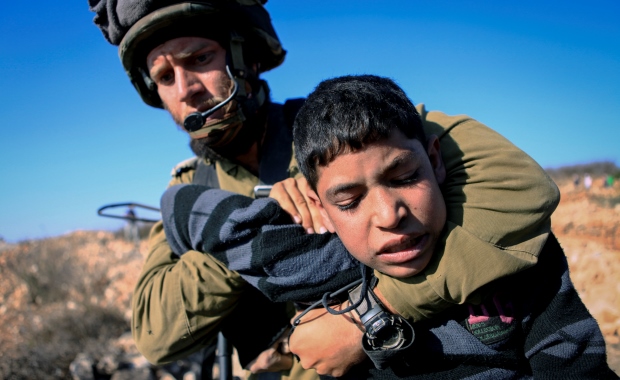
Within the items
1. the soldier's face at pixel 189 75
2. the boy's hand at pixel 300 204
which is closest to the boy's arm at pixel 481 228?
the boy's hand at pixel 300 204

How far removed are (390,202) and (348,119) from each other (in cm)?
27

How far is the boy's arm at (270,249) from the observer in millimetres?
1493

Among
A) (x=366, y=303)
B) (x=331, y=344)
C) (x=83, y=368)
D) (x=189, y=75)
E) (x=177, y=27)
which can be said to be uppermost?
(x=177, y=27)

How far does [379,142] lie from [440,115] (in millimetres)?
486

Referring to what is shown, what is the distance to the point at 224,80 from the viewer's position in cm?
222

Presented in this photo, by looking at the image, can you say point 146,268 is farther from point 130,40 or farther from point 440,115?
point 440,115

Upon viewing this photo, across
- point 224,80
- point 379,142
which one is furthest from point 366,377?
point 224,80

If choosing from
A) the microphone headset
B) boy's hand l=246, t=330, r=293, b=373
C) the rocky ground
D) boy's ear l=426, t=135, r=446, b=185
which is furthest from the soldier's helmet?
the rocky ground

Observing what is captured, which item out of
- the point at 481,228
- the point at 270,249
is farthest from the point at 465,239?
the point at 270,249

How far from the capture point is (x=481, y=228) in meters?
1.32

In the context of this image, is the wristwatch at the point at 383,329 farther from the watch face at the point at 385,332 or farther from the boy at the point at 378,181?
the boy at the point at 378,181

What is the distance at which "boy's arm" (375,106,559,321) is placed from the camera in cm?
127

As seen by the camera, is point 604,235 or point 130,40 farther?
point 604,235

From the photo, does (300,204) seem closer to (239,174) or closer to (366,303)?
(366,303)
